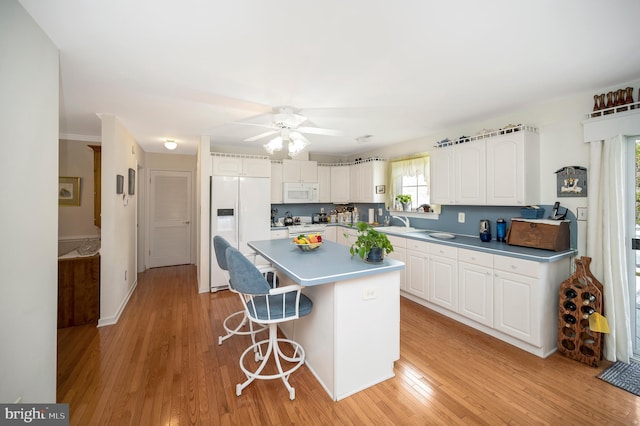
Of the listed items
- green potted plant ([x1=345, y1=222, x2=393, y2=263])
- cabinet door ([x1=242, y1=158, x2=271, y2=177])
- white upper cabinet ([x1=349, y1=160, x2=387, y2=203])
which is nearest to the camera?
green potted plant ([x1=345, y1=222, x2=393, y2=263])

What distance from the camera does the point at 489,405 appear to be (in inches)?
72.4

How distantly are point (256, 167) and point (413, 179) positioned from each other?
8.58ft

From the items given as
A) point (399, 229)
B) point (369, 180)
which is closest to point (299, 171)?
point (369, 180)

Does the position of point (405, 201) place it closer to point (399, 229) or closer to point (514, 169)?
point (399, 229)

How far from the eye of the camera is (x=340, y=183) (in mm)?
5570

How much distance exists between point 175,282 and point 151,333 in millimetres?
1909

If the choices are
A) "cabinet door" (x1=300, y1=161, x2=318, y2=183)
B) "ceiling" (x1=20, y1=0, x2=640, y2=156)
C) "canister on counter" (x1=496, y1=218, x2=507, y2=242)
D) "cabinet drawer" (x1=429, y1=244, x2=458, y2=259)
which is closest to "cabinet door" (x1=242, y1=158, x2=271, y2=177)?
"cabinet door" (x1=300, y1=161, x2=318, y2=183)

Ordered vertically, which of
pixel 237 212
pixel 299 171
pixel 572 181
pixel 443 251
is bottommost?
pixel 443 251

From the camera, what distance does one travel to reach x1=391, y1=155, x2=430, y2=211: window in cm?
429

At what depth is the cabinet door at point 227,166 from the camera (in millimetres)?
4211

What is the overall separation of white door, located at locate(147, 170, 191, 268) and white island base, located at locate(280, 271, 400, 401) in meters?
4.53

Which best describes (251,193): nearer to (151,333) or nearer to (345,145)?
(345,145)

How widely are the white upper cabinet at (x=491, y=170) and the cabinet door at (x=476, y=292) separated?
80 centimetres

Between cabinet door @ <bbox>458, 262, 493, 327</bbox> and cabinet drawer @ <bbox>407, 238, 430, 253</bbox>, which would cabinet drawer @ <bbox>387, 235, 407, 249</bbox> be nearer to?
cabinet drawer @ <bbox>407, 238, 430, 253</bbox>
